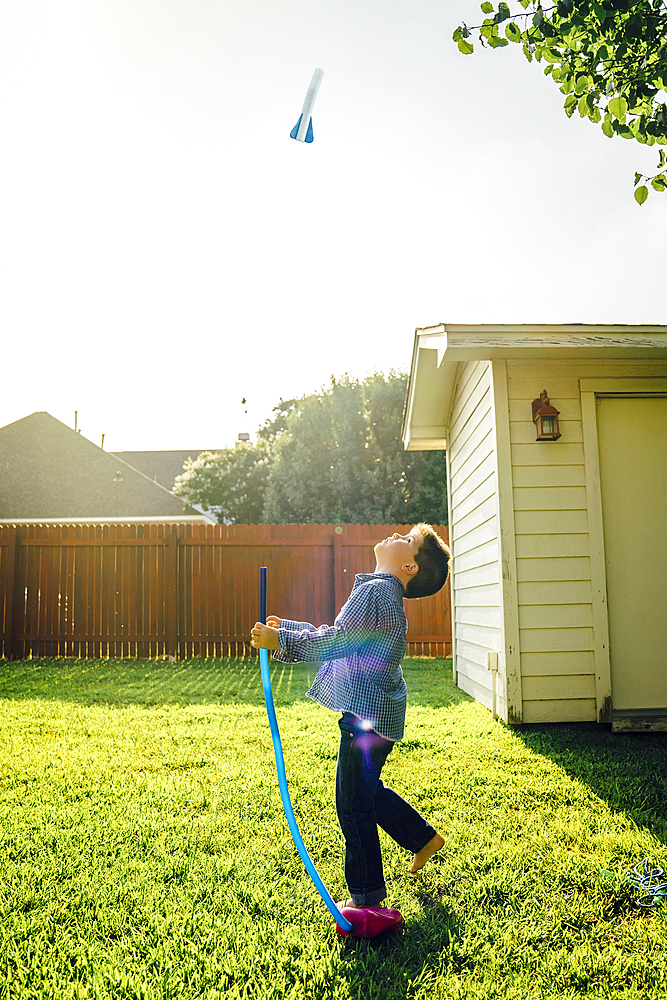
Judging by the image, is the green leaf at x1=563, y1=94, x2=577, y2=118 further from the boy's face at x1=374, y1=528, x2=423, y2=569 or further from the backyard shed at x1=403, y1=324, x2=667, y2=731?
the boy's face at x1=374, y1=528, x2=423, y2=569

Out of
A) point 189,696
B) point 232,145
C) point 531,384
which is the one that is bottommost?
point 189,696

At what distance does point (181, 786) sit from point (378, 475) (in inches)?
562

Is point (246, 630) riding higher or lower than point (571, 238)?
lower

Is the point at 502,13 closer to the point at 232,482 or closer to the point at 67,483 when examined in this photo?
the point at 232,482

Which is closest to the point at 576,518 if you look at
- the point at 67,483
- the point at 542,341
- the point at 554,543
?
the point at 554,543

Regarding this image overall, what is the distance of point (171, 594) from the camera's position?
9055mm

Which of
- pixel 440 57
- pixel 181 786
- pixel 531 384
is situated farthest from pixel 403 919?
pixel 440 57

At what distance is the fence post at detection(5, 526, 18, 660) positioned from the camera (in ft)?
29.2

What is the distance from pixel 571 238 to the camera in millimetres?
5855

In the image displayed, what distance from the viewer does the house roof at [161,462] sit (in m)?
29.4

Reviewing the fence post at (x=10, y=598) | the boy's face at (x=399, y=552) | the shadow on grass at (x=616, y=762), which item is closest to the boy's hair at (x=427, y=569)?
the boy's face at (x=399, y=552)

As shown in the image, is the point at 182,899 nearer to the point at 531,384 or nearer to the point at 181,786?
the point at 181,786

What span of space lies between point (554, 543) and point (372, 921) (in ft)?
10.4

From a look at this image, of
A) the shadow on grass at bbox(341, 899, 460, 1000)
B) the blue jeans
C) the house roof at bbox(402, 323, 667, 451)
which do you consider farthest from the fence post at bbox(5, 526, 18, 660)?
the shadow on grass at bbox(341, 899, 460, 1000)
